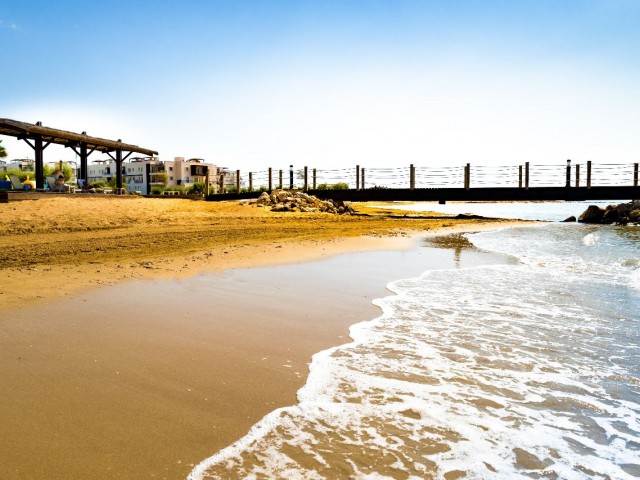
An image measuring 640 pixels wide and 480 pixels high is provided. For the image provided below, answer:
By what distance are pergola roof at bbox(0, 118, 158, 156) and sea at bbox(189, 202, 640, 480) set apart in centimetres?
1546

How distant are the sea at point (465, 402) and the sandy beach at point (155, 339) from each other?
6.4 inches

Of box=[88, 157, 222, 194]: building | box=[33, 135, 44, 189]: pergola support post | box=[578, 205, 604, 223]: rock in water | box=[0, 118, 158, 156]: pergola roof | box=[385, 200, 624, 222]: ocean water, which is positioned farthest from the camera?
box=[88, 157, 222, 194]: building

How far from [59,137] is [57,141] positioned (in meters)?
1.05

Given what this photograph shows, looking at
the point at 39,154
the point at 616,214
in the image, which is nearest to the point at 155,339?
the point at 39,154

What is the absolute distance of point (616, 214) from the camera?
17.8 m

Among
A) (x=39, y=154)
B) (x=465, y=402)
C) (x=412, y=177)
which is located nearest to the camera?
(x=465, y=402)

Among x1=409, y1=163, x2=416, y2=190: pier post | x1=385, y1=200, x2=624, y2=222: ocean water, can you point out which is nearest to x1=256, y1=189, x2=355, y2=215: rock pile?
x1=409, y1=163, x2=416, y2=190: pier post

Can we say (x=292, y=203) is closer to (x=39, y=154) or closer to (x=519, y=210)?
(x=39, y=154)

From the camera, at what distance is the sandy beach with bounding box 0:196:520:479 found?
5.39 ft

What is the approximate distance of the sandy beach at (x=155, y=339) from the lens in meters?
1.64

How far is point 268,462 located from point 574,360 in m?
1.99

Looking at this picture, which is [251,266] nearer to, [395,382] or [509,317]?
[509,317]

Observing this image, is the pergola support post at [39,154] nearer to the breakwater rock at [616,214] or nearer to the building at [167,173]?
the breakwater rock at [616,214]

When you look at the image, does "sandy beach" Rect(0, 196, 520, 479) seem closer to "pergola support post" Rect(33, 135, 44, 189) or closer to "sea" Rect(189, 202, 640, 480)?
"sea" Rect(189, 202, 640, 480)
